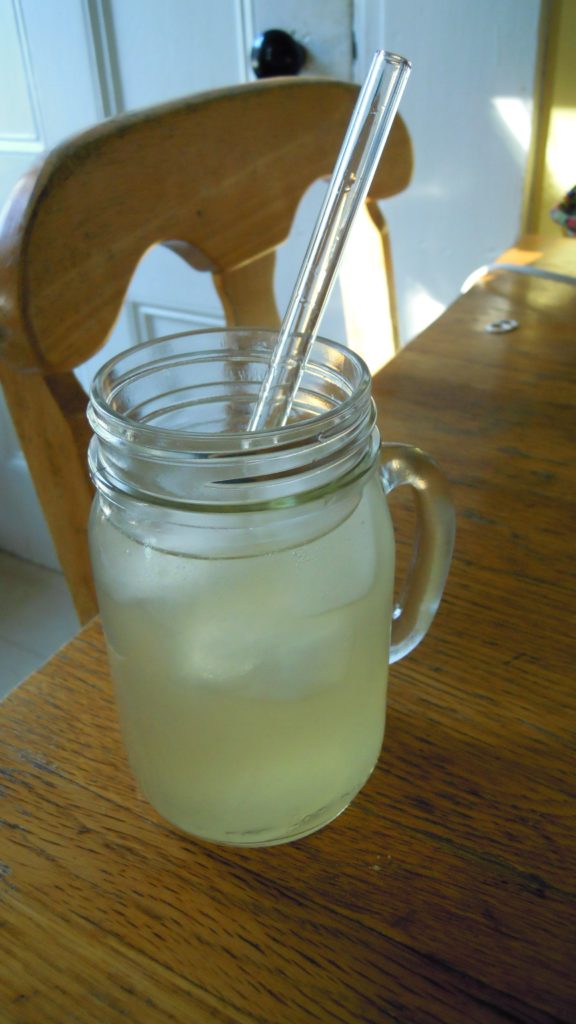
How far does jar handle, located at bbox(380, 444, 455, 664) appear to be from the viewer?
29 cm

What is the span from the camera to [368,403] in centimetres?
25

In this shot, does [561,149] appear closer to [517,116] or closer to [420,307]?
[517,116]

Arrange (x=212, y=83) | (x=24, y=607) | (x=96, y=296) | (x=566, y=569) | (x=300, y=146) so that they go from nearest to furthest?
(x=566, y=569) < (x=96, y=296) < (x=300, y=146) < (x=212, y=83) < (x=24, y=607)

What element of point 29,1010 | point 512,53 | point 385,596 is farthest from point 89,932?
point 512,53

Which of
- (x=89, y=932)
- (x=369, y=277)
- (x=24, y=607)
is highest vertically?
(x=89, y=932)

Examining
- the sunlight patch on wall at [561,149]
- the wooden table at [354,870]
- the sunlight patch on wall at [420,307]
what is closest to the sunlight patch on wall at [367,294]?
the sunlight patch on wall at [420,307]

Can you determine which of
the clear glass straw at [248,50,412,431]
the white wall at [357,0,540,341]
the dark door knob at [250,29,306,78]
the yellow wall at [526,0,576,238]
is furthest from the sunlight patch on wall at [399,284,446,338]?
the clear glass straw at [248,50,412,431]

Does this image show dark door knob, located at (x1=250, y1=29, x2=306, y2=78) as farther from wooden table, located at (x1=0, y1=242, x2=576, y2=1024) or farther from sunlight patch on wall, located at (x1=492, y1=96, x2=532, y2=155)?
wooden table, located at (x1=0, y1=242, x2=576, y2=1024)

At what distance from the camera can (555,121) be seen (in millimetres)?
979

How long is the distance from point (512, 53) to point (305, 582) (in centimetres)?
89

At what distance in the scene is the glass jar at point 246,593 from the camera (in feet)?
0.75

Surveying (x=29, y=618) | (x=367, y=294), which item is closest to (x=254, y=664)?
(x=367, y=294)

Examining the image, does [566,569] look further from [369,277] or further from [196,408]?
[369,277]

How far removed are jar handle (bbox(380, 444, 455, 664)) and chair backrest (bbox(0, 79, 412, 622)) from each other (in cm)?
26
